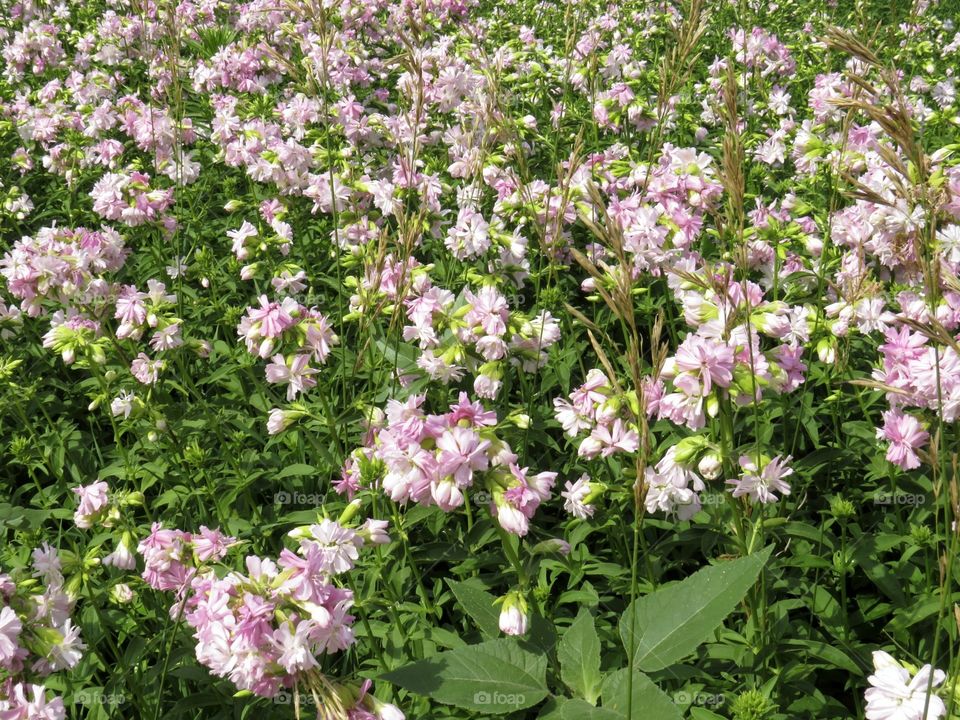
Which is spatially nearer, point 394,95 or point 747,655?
point 747,655

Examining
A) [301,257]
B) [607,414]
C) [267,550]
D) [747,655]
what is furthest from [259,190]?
[747,655]

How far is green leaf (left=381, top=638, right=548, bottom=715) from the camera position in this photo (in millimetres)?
1680

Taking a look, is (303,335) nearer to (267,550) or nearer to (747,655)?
(267,550)

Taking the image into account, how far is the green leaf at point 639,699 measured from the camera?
61.0 inches

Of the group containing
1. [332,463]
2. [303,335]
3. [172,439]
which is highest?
[303,335]

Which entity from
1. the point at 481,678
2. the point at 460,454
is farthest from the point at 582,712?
the point at 460,454

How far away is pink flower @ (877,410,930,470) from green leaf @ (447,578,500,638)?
3.95 ft

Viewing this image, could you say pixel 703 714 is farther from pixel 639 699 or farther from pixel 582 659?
pixel 639 699

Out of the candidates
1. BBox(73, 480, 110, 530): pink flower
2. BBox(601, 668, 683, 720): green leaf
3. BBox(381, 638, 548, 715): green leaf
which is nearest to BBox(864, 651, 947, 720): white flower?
BBox(601, 668, 683, 720): green leaf

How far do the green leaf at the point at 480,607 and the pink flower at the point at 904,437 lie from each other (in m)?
1.20

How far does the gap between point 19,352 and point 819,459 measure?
4189 mm

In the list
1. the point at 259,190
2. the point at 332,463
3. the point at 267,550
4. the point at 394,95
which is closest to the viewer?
the point at 332,463

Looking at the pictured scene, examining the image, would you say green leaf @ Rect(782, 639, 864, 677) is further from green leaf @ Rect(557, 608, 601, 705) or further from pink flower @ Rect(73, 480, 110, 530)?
pink flower @ Rect(73, 480, 110, 530)

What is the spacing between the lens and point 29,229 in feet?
19.8
